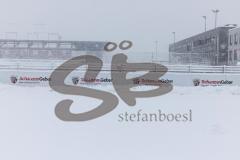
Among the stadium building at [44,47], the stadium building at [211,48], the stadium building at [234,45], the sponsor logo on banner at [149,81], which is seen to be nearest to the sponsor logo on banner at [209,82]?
the sponsor logo on banner at [149,81]

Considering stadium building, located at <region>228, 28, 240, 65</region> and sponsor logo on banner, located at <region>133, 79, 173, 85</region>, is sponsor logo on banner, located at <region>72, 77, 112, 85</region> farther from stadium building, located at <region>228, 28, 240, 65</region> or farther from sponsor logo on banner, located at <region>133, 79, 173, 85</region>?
stadium building, located at <region>228, 28, 240, 65</region>

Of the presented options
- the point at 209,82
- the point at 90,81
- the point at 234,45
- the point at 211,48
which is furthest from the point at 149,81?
the point at 211,48

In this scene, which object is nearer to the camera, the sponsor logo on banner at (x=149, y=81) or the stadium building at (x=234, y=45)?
the sponsor logo on banner at (x=149, y=81)

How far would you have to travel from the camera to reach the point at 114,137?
5.76 metres

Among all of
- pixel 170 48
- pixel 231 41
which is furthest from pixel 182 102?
pixel 170 48

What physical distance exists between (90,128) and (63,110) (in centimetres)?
224

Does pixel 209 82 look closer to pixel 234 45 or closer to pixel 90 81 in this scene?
pixel 90 81

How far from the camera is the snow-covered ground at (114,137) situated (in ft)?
15.7

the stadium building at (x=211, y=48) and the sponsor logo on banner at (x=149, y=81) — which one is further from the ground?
the stadium building at (x=211, y=48)

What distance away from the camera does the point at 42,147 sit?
5070mm

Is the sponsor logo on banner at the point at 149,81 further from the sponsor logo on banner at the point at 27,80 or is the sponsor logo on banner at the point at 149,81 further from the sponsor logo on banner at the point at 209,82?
the sponsor logo on banner at the point at 27,80

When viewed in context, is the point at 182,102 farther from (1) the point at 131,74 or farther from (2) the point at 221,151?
(1) the point at 131,74

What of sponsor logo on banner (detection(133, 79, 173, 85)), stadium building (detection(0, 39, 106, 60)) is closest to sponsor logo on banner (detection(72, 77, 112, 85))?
sponsor logo on banner (detection(133, 79, 173, 85))

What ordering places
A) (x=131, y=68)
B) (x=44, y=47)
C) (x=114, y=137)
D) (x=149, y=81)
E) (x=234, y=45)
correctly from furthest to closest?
(x=44, y=47)
(x=234, y=45)
(x=131, y=68)
(x=149, y=81)
(x=114, y=137)
